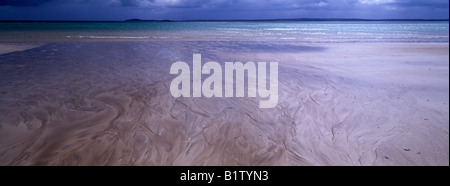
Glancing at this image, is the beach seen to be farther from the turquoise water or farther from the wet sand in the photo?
the turquoise water

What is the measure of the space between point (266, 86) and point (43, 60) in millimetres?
8647

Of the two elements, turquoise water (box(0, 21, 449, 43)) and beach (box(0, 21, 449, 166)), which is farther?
turquoise water (box(0, 21, 449, 43))

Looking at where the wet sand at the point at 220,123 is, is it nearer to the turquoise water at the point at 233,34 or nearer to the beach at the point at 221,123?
the beach at the point at 221,123

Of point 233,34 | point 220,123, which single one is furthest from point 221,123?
point 233,34

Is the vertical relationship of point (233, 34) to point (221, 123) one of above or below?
above

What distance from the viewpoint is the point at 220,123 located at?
13.2 feet

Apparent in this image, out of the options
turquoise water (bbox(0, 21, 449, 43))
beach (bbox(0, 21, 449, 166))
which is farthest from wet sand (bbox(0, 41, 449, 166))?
turquoise water (bbox(0, 21, 449, 43))

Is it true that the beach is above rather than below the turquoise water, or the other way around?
below

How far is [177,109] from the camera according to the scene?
4.55m

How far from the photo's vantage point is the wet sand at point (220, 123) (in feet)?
10.0

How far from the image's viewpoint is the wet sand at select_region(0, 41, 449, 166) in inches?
120

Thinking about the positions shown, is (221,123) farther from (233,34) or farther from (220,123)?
(233,34)

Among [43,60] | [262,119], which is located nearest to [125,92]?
[262,119]

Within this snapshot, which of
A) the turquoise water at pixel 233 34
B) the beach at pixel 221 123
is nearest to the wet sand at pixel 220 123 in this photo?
the beach at pixel 221 123
